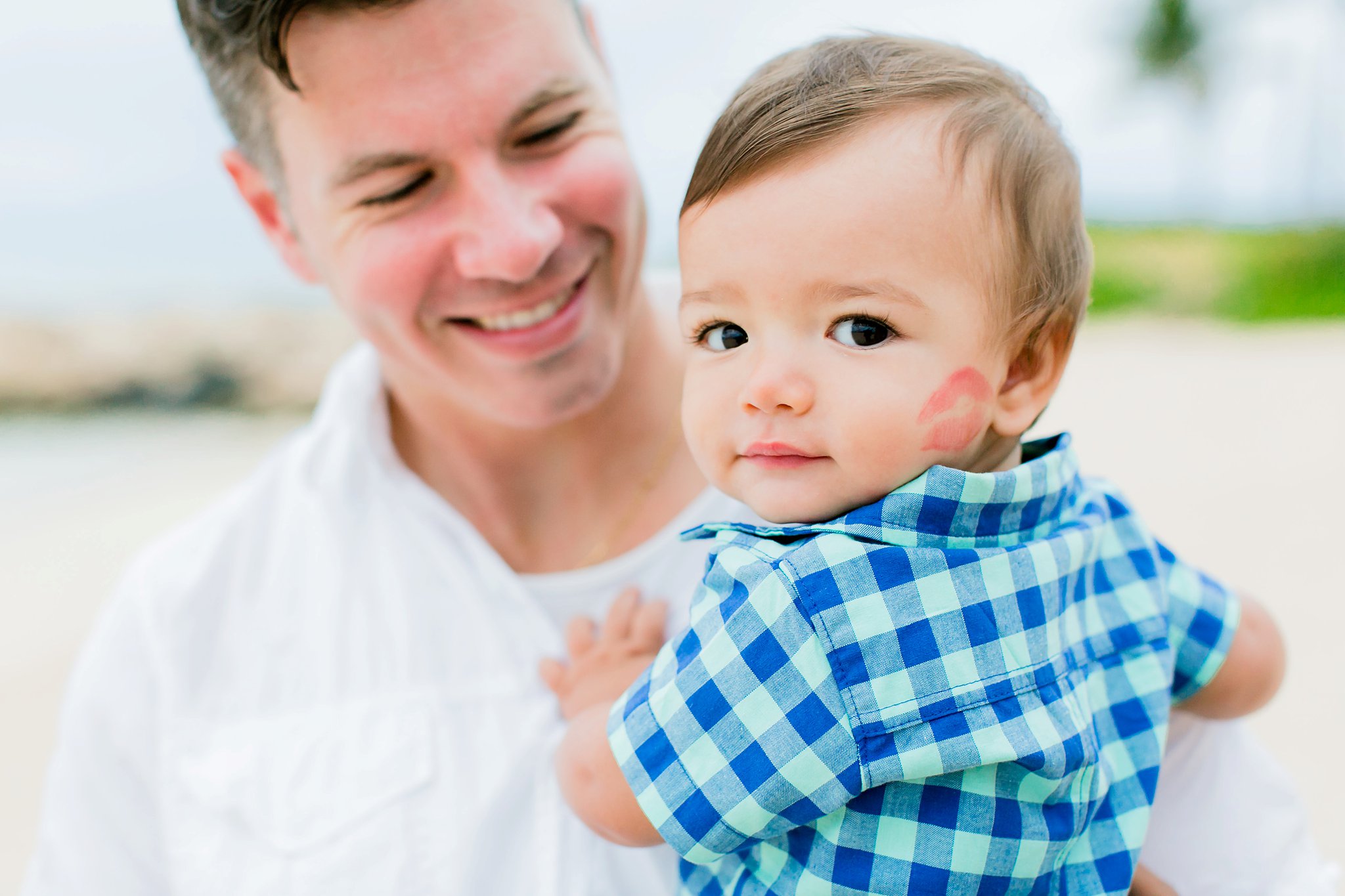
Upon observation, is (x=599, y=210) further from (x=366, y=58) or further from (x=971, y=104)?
(x=971, y=104)

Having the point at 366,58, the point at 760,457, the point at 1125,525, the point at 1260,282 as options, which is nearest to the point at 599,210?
the point at 366,58

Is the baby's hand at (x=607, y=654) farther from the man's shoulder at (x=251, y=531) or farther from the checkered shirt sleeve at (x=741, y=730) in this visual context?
the man's shoulder at (x=251, y=531)

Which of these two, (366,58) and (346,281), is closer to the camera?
(366,58)

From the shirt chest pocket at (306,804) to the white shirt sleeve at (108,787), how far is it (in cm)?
10

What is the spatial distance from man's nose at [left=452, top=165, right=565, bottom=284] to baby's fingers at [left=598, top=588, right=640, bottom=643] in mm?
521

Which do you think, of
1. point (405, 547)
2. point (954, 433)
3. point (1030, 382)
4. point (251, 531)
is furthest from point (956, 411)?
point (251, 531)

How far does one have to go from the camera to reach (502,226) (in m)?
1.58

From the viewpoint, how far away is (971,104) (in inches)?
44.8

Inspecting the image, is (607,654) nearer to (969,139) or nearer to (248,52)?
(969,139)

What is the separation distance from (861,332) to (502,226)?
0.67 metres

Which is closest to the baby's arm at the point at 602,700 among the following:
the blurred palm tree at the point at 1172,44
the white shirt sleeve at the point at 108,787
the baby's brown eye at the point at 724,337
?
the baby's brown eye at the point at 724,337

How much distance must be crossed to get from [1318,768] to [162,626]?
4.81 metres

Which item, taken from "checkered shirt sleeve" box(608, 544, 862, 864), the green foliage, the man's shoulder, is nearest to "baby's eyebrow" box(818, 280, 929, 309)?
"checkered shirt sleeve" box(608, 544, 862, 864)

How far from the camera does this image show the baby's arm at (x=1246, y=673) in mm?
1420
